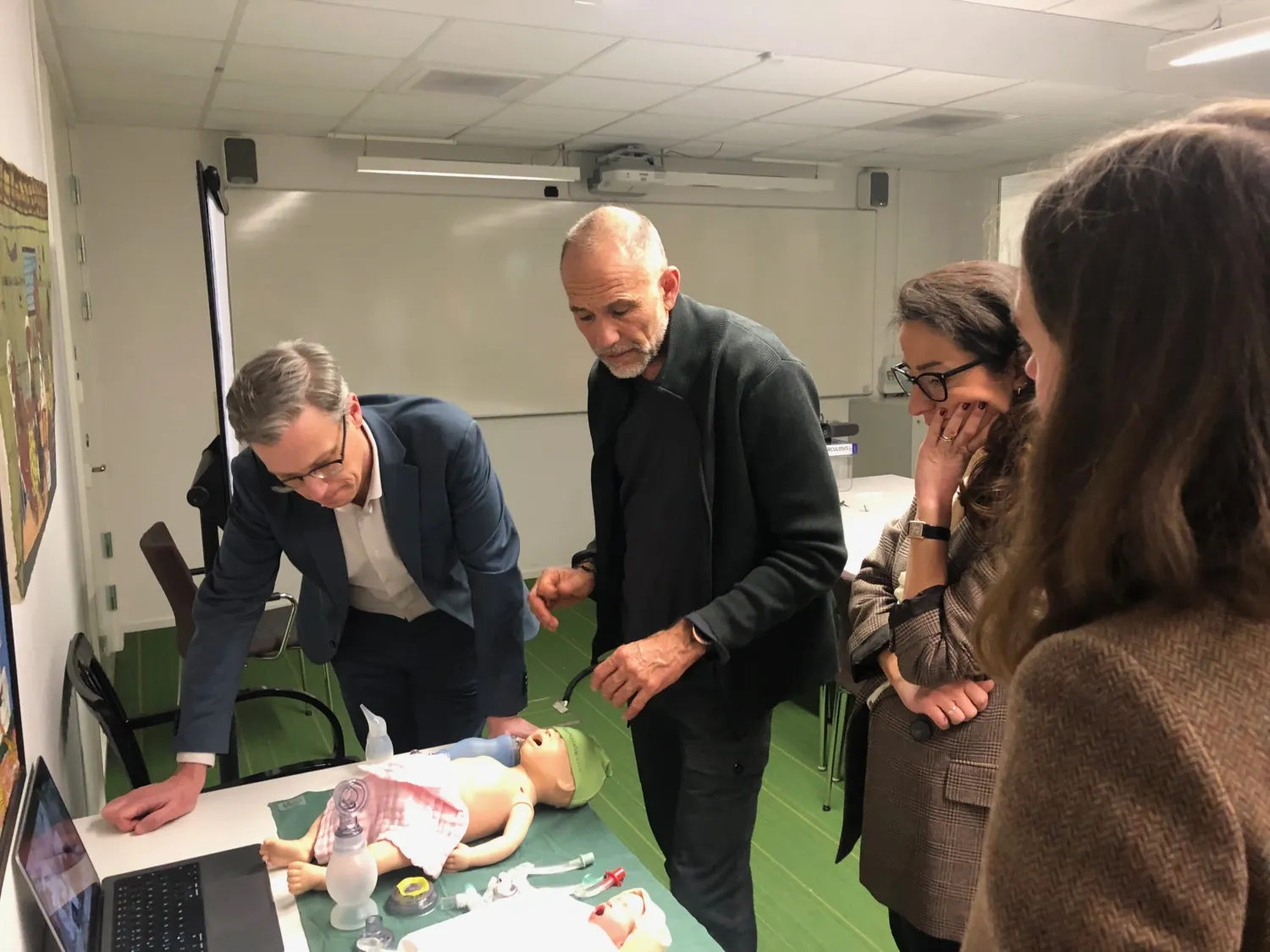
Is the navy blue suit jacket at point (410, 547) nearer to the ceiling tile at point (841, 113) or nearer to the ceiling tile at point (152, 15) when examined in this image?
the ceiling tile at point (152, 15)

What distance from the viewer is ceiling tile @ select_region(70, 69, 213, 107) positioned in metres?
3.50

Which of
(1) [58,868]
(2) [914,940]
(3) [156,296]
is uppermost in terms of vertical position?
(3) [156,296]

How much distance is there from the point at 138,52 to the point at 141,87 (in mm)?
537

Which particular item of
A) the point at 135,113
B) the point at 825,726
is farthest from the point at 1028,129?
the point at 135,113

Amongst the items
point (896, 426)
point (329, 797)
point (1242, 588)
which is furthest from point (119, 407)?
point (1242, 588)

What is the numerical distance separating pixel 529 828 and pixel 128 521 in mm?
3994

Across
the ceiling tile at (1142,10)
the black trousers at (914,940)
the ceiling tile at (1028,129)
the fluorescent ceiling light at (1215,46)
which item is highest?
the ceiling tile at (1142,10)

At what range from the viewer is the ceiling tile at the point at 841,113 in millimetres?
4207

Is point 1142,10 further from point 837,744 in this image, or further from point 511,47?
point 837,744

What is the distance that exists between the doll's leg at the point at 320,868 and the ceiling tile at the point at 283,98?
131 inches

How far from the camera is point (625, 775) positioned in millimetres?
3135

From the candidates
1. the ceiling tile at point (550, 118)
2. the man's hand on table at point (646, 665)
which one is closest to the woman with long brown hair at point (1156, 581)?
the man's hand on table at point (646, 665)

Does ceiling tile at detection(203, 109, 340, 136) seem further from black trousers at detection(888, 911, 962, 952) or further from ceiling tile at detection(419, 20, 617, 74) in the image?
black trousers at detection(888, 911, 962, 952)

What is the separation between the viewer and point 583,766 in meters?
1.49
